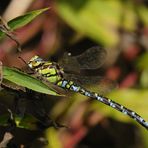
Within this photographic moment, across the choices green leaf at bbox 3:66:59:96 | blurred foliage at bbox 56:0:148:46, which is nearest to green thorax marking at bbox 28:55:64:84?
green leaf at bbox 3:66:59:96

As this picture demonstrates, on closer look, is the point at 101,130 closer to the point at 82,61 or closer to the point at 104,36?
the point at 104,36

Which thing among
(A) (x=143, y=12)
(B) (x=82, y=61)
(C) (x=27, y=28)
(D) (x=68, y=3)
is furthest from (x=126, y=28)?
(B) (x=82, y=61)

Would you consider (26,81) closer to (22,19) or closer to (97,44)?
(22,19)

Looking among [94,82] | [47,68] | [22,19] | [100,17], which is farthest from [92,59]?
[22,19]

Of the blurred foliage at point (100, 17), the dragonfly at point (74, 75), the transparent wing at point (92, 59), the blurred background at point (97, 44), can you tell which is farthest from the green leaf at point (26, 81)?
the blurred foliage at point (100, 17)

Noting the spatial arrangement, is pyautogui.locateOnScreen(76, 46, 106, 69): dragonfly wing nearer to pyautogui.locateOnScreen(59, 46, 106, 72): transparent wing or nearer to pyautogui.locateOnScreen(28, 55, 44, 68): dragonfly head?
pyautogui.locateOnScreen(59, 46, 106, 72): transparent wing

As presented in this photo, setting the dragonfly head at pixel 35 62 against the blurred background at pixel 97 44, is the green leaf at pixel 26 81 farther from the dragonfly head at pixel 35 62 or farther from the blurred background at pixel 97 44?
the blurred background at pixel 97 44
